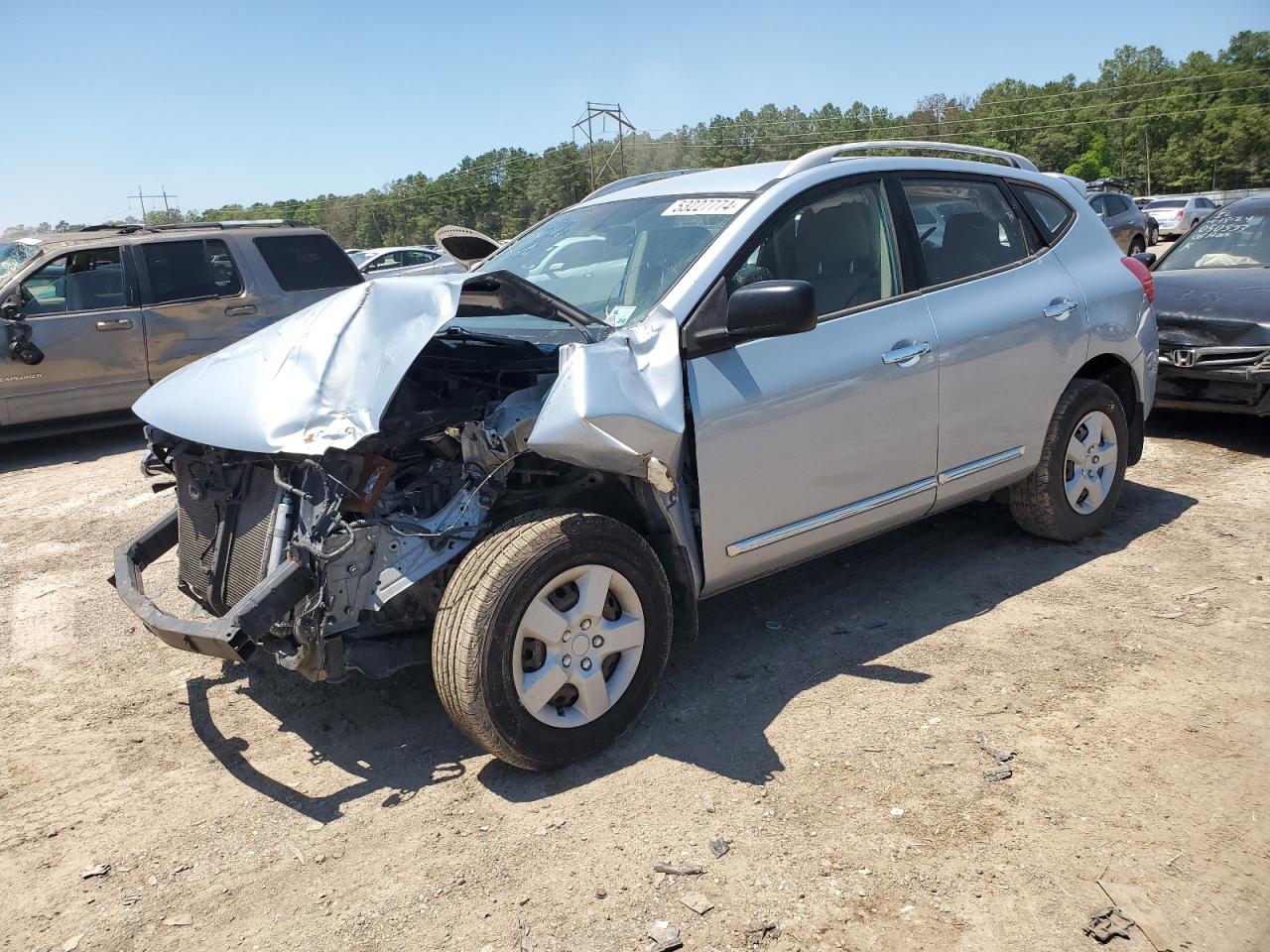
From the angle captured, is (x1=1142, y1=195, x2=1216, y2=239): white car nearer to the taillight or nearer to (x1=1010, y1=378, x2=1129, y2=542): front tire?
the taillight

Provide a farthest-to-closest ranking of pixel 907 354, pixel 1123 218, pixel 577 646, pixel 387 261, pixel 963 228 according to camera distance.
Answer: pixel 387 261
pixel 1123 218
pixel 963 228
pixel 907 354
pixel 577 646

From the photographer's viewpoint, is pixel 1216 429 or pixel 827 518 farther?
pixel 1216 429

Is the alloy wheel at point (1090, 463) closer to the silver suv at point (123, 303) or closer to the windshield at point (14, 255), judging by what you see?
the silver suv at point (123, 303)

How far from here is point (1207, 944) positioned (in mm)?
2447

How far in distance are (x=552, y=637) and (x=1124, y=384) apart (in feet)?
12.3

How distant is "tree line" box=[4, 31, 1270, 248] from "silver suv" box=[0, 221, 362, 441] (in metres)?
59.5

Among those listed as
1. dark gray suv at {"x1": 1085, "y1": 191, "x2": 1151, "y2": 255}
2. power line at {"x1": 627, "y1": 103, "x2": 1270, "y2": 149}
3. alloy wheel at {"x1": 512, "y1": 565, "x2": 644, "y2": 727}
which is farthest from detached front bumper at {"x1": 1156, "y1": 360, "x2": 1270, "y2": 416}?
power line at {"x1": 627, "y1": 103, "x2": 1270, "y2": 149}

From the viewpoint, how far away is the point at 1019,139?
289 feet

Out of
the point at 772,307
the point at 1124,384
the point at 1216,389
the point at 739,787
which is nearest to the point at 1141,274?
the point at 1124,384

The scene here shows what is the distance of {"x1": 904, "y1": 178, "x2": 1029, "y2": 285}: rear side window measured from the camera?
4.33 meters

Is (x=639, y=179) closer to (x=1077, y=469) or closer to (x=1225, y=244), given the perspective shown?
(x=1077, y=469)

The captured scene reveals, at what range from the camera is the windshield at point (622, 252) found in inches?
147

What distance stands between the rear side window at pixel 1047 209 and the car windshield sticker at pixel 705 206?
1.85m

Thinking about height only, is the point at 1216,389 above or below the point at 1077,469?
above
